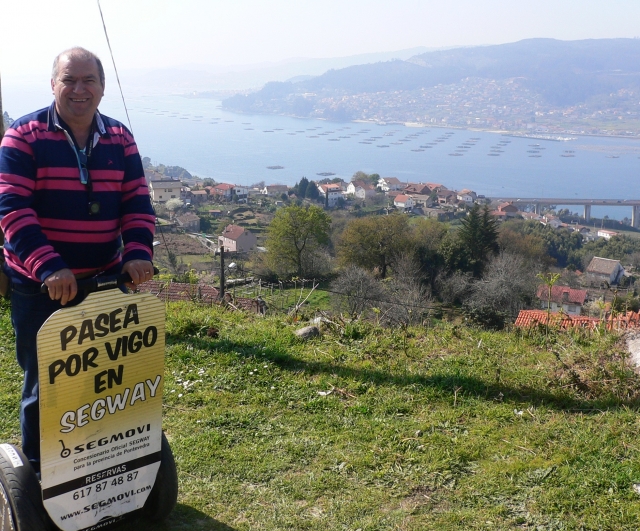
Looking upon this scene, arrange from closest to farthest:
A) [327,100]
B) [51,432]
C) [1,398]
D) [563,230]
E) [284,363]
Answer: [51,432] < [1,398] < [284,363] < [563,230] < [327,100]

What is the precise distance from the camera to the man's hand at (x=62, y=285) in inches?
87.4

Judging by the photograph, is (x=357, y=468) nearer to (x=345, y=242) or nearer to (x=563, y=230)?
(x=345, y=242)

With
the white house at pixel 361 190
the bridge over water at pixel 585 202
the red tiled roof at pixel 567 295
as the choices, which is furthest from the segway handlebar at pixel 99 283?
the bridge over water at pixel 585 202

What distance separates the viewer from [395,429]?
3.65 meters

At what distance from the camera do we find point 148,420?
2549 millimetres

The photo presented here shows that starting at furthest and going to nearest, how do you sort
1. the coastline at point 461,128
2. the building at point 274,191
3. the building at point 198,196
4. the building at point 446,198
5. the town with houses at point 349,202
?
1. the coastline at point 461,128
2. the building at point 274,191
3. the building at point 446,198
4. the building at point 198,196
5. the town with houses at point 349,202

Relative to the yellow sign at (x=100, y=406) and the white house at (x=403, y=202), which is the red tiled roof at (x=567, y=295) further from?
the white house at (x=403, y=202)

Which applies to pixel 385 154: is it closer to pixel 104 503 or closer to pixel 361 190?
pixel 361 190

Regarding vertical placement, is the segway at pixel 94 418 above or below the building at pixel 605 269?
above

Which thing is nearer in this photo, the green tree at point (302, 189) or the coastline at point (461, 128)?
the green tree at point (302, 189)

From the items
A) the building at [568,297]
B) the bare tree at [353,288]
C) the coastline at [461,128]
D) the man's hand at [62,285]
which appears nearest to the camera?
the man's hand at [62,285]

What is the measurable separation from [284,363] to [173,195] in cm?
4952

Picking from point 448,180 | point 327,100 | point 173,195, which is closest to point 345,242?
point 173,195

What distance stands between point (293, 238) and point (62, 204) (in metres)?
32.6
